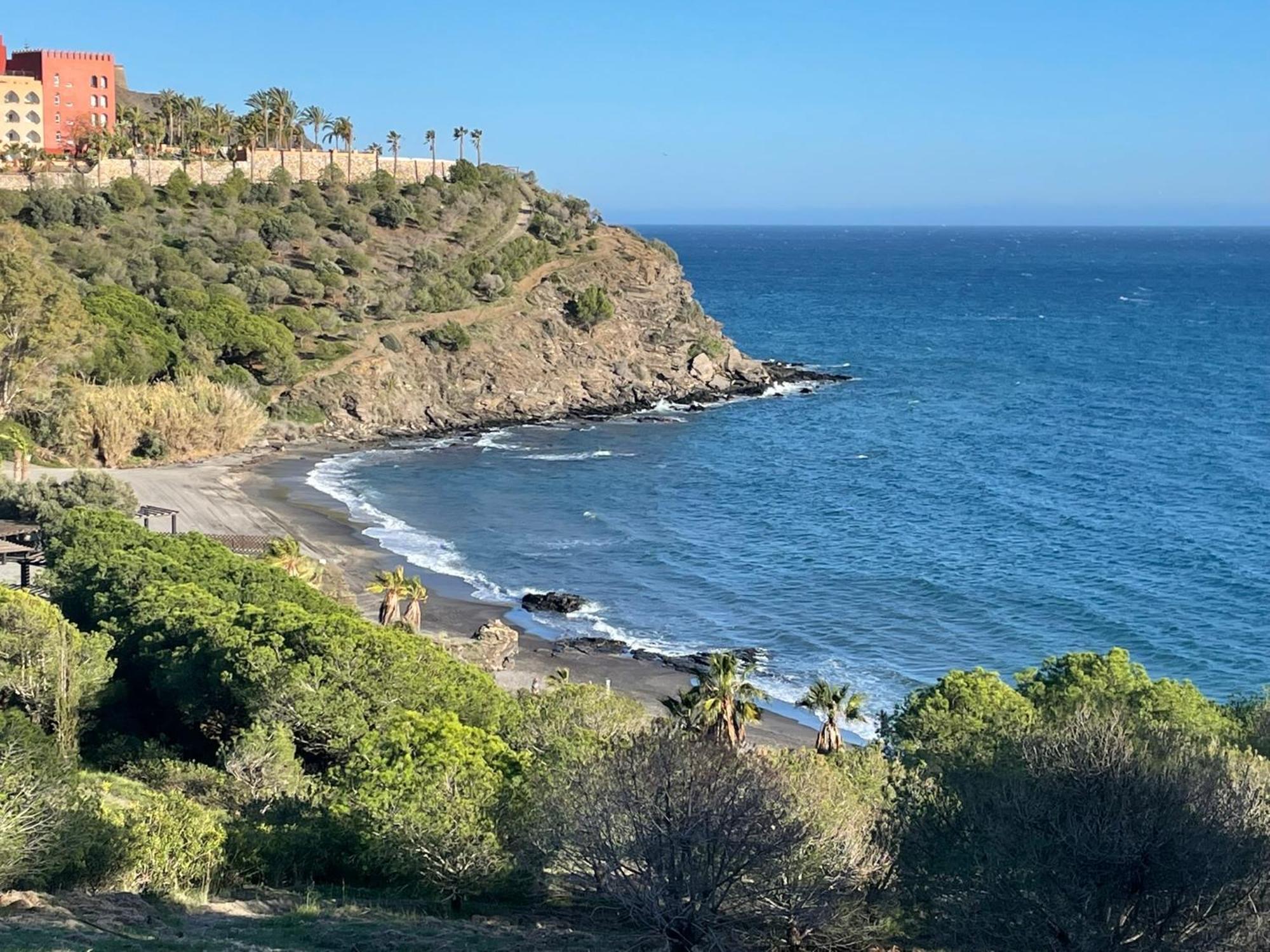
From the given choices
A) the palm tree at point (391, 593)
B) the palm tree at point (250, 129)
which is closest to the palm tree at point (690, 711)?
the palm tree at point (391, 593)

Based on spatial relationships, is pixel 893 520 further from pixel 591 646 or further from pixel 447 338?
pixel 447 338

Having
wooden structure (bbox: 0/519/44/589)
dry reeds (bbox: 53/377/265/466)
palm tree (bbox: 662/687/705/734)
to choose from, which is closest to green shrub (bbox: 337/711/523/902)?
palm tree (bbox: 662/687/705/734)

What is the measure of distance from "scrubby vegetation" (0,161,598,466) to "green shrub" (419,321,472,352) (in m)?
0.11

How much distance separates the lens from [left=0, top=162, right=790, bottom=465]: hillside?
2709 inches

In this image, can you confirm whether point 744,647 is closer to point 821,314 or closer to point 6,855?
point 6,855

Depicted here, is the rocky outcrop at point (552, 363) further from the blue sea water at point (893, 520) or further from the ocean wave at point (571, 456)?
the ocean wave at point (571, 456)

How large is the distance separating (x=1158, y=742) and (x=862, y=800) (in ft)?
15.1

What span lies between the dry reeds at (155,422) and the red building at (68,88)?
46741 mm

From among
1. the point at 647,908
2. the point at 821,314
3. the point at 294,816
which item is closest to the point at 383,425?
the point at 294,816

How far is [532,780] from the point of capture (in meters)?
20.8

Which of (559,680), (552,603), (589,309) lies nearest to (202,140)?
(589,309)

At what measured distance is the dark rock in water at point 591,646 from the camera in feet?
142

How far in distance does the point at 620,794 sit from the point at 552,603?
101 ft

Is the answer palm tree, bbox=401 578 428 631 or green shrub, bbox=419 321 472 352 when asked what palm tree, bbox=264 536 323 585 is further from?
green shrub, bbox=419 321 472 352
